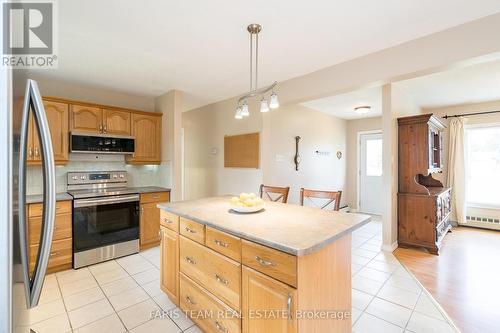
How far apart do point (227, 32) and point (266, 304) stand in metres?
2.17

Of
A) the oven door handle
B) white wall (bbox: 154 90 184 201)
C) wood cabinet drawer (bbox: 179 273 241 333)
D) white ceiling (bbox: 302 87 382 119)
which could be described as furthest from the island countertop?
white ceiling (bbox: 302 87 382 119)

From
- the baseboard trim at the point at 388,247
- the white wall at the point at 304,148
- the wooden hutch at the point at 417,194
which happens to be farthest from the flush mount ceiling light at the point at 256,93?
the baseboard trim at the point at 388,247

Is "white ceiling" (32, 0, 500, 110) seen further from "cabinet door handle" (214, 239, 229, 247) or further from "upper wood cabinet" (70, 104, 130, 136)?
"cabinet door handle" (214, 239, 229, 247)

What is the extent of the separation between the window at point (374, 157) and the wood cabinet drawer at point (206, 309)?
212 inches

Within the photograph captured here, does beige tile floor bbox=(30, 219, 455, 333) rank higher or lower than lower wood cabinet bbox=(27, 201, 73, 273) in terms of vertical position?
lower

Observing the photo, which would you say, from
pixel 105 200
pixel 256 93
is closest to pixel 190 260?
pixel 256 93

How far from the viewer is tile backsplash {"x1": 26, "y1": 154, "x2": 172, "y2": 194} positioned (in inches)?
120

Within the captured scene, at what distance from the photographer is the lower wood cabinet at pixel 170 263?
6.61 feet

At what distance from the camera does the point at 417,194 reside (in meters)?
3.45

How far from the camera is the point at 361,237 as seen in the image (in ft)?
13.3

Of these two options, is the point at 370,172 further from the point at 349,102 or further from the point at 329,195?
the point at 329,195

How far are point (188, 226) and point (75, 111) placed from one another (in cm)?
255

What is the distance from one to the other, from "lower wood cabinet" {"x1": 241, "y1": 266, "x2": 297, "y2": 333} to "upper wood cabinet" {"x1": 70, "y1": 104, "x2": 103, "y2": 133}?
3.08m

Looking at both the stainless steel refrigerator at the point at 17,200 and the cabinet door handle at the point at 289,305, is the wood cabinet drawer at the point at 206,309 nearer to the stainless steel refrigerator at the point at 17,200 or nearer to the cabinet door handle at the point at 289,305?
the cabinet door handle at the point at 289,305
